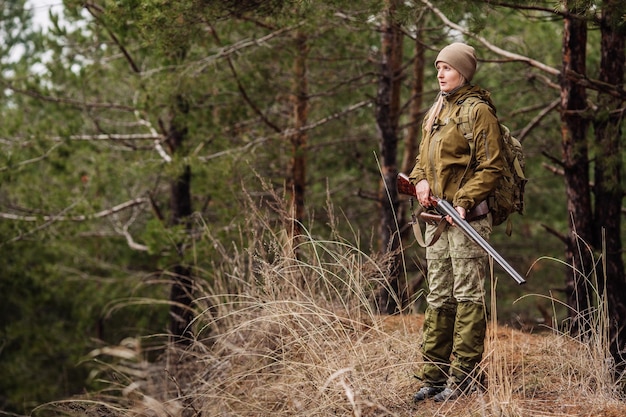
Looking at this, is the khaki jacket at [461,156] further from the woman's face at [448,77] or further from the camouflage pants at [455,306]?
the camouflage pants at [455,306]

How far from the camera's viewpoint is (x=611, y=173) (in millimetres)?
6332

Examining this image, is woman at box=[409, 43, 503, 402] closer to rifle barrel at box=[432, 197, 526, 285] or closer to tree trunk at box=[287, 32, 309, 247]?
rifle barrel at box=[432, 197, 526, 285]

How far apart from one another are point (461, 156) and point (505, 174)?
9.7 inches

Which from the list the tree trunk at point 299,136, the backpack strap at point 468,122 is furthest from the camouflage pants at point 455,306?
the tree trunk at point 299,136

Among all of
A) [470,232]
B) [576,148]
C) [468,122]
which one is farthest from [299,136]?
[470,232]

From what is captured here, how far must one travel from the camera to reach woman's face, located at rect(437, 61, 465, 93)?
4195 mm

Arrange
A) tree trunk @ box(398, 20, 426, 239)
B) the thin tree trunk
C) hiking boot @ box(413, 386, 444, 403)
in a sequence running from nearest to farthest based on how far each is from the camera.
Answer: hiking boot @ box(413, 386, 444, 403) → the thin tree trunk → tree trunk @ box(398, 20, 426, 239)

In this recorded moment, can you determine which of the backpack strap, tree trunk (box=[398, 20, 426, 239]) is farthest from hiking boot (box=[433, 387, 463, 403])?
tree trunk (box=[398, 20, 426, 239])

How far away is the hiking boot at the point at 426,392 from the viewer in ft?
13.9

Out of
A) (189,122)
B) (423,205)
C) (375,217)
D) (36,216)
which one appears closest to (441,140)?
(423,205)

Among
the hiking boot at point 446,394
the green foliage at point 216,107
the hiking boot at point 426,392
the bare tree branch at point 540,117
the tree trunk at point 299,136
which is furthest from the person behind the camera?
the tree trunk at point 299,136

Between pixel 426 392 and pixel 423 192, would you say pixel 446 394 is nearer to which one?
pixel 426 392

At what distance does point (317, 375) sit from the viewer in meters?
4.02

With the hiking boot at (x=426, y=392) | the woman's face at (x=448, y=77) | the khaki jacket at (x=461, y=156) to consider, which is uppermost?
the woman's face at (x=448, y=77)
